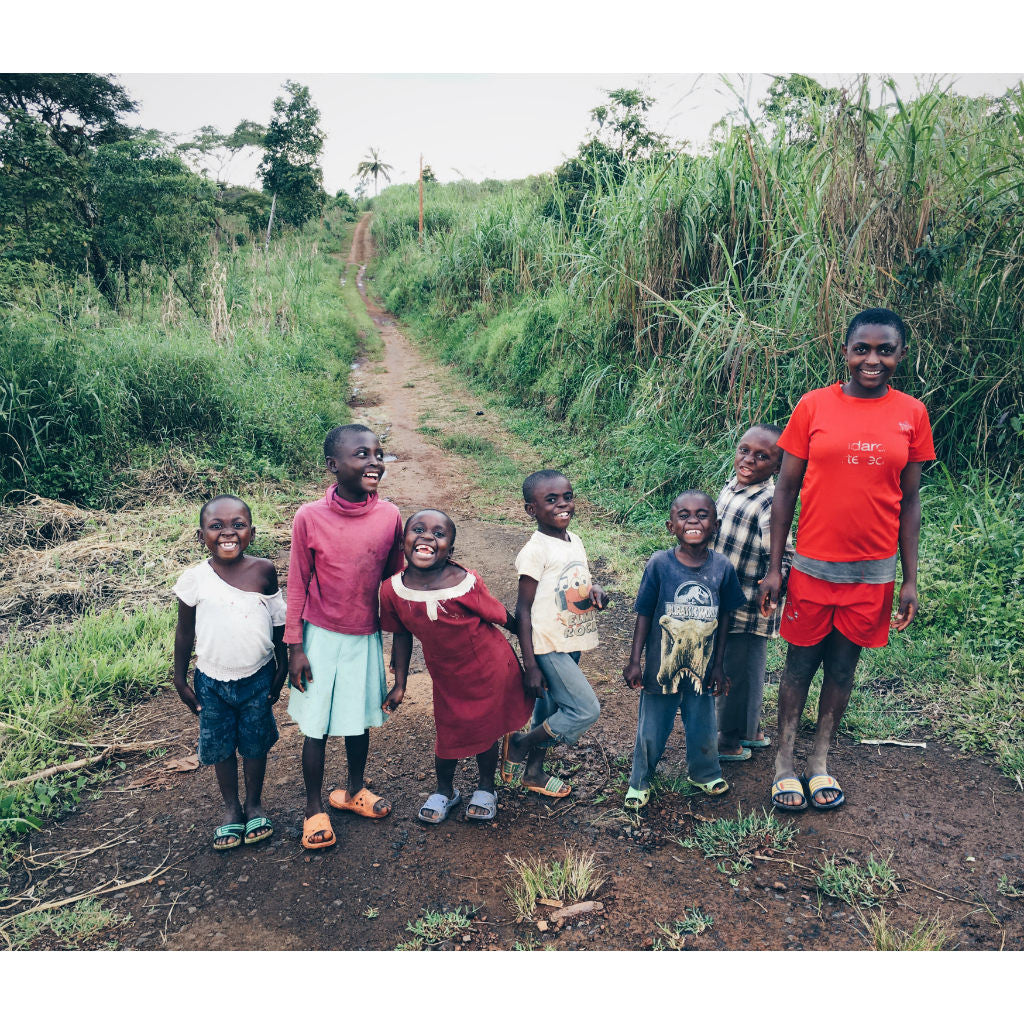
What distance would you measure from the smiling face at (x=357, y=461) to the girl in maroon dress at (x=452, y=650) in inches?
8.2

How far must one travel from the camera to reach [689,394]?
559 centimetres

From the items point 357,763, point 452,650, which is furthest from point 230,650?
point 452,650

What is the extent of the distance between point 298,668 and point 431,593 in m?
0.53

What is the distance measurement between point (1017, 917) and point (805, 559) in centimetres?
117

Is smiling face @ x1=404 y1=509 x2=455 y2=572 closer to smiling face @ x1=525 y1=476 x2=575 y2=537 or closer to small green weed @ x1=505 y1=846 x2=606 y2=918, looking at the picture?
smiling face @ x1=525 y1=476 x2=575 y2=537

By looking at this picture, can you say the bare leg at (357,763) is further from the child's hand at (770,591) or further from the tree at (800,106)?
the tree at (800,106)

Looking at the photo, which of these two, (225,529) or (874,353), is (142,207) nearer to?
(225,529)

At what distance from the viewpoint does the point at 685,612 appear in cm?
244

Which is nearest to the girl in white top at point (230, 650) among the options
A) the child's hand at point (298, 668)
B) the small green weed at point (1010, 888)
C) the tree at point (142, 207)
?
the child's hand at point (298, 668)

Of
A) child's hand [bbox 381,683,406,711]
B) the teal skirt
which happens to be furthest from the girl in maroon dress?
the teal skirt

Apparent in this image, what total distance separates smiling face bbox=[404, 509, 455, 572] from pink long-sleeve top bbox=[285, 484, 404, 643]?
15 cm

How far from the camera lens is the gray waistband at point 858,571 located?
7.74ft

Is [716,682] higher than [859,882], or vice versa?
[716,682]

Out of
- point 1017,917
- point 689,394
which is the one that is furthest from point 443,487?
point 1017,917
